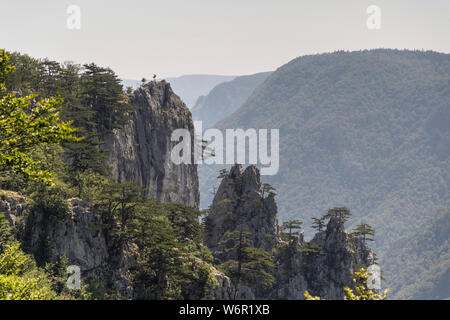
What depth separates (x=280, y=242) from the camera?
10369cm

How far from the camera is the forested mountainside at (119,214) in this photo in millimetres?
26922

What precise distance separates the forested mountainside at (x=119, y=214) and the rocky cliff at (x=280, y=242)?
226 millimetres

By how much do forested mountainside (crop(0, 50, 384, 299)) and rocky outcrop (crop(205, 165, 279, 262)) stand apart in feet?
0.72

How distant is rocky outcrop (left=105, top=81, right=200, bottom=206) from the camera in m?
88.8

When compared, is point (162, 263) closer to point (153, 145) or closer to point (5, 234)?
point (5, 234)

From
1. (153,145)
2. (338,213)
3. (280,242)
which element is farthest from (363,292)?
(338,213)

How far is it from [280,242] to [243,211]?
1059 centimetres

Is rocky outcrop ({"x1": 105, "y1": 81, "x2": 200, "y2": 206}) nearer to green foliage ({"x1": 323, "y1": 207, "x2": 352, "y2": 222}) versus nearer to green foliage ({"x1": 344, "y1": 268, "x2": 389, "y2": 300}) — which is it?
green foliage ({"x1": 323, "y1": 207, "x2": 352, "y2": 222})

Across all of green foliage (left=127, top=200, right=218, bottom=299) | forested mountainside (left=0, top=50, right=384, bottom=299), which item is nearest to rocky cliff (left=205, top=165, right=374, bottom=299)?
forested mountainside (left=0, top=50, right=384, bottom=299)

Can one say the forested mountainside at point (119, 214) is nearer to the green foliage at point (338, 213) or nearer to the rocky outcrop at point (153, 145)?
the rocky outcrop at point (153, 145)

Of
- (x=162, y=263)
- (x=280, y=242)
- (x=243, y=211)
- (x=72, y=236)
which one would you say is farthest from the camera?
(x=280, y=242)
